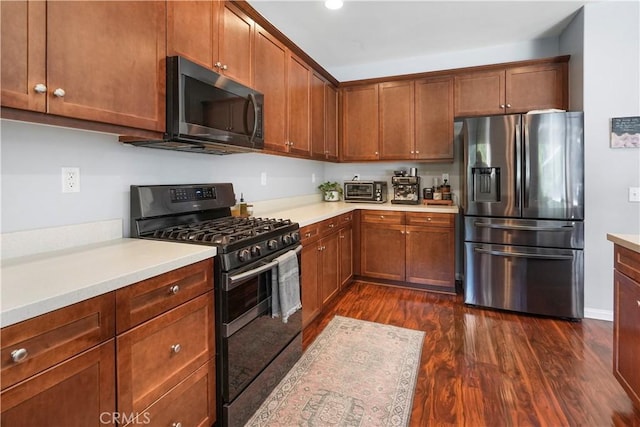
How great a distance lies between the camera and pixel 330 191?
13.5 feet

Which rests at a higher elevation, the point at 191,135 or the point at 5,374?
the point at 191,135

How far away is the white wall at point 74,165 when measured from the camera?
51.0 inches

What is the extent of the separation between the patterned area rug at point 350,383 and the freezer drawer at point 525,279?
937 mm

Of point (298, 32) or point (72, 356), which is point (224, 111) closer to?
point (72, 356)

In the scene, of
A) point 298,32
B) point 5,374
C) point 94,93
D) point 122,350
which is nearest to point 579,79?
point 298,32

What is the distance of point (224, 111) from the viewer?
1.92m

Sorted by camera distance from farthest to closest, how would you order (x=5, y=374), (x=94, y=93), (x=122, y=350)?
(x=94, y=93) < (x=122, y=350) < (x=5, y=374)

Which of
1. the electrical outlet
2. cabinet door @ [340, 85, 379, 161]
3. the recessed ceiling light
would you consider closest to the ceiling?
the recessed ceiling light

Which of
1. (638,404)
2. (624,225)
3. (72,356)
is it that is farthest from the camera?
(624,225)

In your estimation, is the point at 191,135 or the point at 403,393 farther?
the point at 403,393

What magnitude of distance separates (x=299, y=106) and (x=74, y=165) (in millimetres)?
1936

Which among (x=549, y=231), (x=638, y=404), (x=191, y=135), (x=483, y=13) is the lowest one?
(x=638, y=404)

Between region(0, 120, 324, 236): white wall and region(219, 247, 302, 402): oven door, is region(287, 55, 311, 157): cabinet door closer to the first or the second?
region(0, 120, 324, 236): white wall

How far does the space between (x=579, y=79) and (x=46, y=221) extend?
3.91 metres
